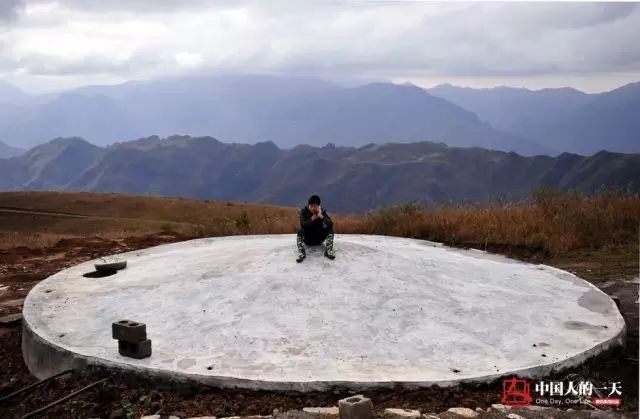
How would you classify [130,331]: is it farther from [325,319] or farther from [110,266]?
[110,266]

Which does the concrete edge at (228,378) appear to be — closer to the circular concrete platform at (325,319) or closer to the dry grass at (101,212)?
the circular concrete platform at (325,319)

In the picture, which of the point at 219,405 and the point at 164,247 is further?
the point at 164,247

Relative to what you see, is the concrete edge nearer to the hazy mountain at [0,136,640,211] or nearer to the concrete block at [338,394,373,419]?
the concrete block at [338,394,373,419]

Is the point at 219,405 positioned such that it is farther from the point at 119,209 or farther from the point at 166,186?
the point at 166,186

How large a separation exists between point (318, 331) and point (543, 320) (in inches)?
97.4

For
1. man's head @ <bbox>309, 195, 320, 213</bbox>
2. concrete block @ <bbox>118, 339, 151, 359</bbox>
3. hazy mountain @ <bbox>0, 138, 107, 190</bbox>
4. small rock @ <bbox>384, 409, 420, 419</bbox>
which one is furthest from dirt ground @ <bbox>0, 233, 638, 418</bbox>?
hazy mountain @ <bbox>0, 138, 107, 190</bbox>

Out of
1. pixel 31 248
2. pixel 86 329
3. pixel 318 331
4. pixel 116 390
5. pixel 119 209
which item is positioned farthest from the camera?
pixel 119 209

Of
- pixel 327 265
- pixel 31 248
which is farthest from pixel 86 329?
pixel 31 248

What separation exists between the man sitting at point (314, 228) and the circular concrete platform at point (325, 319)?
0.16 meters

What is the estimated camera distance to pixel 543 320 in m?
6.25

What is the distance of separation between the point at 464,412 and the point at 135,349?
2.89 m
